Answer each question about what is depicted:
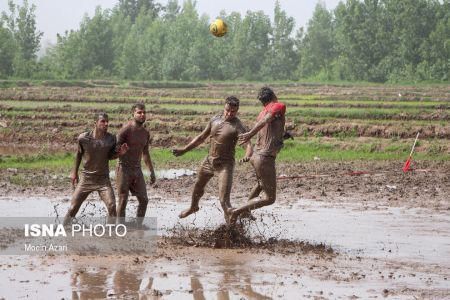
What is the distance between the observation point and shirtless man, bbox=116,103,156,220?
12316 mm

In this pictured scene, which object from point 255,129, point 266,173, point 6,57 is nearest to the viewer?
point 255,129

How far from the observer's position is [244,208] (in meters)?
11.8

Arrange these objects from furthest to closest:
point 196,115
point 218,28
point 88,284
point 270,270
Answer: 1. point 196,115
2. point 218,28
3. point 270,270
4. point 88,284

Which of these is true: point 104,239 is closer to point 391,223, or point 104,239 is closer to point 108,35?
point 391,223

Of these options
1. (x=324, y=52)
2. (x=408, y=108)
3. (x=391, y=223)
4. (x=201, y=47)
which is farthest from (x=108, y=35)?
(x=391, y=223)

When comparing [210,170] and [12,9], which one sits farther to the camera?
[12,9]

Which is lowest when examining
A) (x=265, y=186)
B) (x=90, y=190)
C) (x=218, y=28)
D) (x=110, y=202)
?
(x=110, y=202)

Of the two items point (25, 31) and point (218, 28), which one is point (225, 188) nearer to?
point (218, 28)

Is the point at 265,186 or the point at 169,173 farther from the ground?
the point at 265,186

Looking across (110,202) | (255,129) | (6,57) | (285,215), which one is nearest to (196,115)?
(285,215)

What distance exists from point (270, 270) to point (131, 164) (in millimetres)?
A: 3108

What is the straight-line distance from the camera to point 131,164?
12516 mm

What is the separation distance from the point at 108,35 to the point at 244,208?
81944 millimetres

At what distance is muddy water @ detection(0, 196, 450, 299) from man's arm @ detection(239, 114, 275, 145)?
1377 mm
